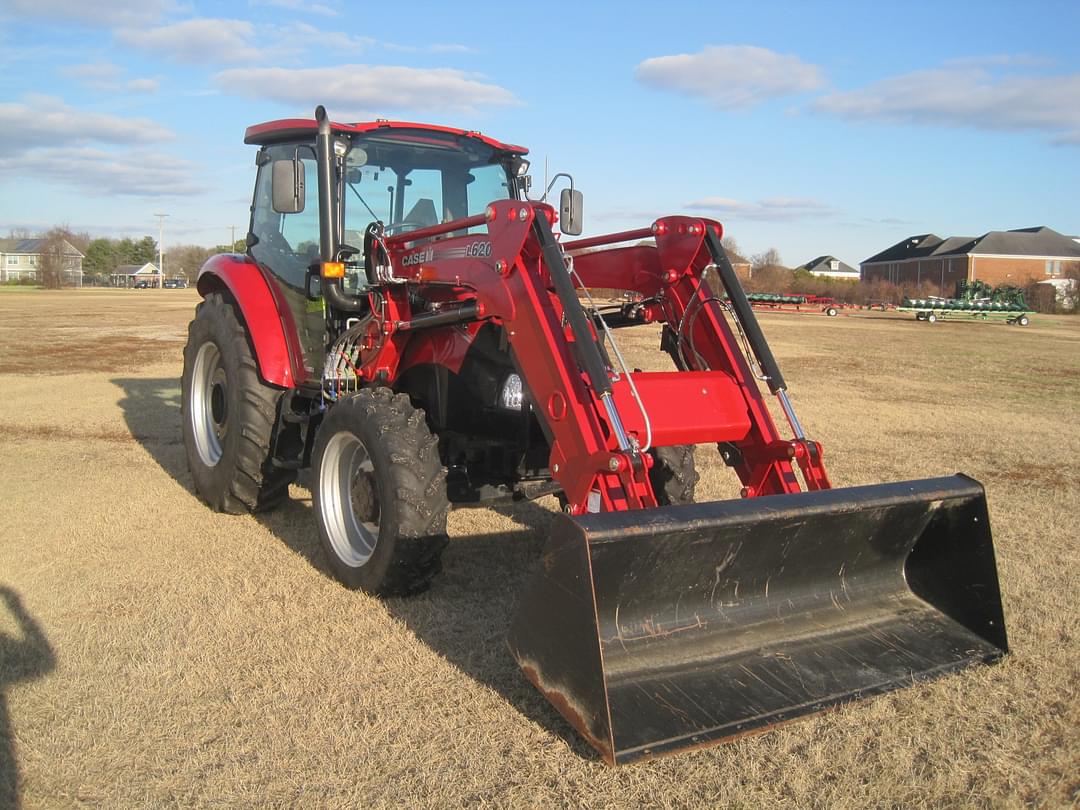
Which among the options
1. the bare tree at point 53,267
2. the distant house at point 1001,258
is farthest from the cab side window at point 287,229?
the bare tree at point 53,267

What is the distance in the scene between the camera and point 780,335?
26.3m

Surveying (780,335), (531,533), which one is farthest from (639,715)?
(780,335)

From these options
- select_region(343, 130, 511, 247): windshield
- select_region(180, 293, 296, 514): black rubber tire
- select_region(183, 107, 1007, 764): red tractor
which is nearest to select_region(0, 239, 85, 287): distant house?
select_region(180, 293, 296, 514): black rubber tire

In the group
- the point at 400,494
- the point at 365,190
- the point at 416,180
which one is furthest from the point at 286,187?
the point at 400,494

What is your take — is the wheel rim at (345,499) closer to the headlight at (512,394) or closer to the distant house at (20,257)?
the headlight at (512,394)

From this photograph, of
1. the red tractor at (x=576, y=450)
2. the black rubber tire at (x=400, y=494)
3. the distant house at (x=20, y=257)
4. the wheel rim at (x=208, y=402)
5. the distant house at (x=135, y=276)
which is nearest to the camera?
the red tractor at (x=576, y=450)

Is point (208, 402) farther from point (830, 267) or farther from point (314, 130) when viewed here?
point (830, 267)

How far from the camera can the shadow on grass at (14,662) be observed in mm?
2852

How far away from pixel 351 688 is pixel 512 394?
172cm

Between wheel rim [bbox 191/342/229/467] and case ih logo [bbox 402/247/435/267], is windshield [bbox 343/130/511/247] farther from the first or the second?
wheel rim [bbox 191/342/229/467]

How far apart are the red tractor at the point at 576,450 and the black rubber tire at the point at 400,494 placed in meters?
0.01

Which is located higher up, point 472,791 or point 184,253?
point 184,253

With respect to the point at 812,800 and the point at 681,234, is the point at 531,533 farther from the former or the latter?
the point at 812,800

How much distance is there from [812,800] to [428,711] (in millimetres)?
1341
